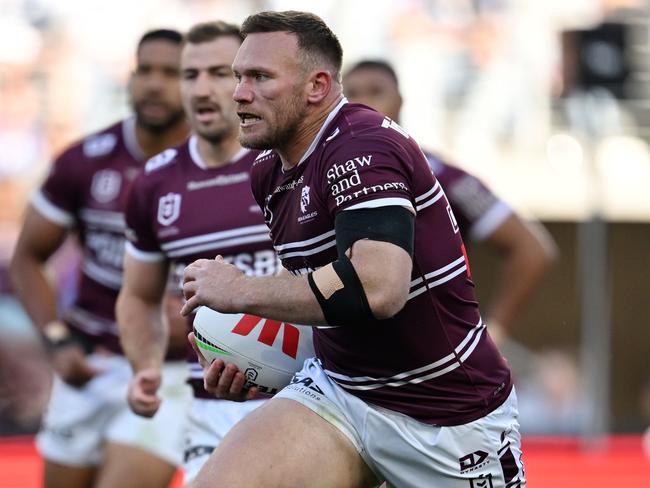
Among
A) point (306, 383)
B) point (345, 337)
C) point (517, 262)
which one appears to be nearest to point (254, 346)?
point (306, 383)

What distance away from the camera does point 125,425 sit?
6383mm

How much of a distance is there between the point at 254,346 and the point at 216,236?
3.37 feet

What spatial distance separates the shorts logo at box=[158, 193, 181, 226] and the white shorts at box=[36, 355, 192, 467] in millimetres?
1061

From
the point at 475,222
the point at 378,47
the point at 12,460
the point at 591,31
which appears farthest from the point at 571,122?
the point at 475,222

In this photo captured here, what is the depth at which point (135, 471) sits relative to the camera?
6.14 m

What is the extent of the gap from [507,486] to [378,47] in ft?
41.2

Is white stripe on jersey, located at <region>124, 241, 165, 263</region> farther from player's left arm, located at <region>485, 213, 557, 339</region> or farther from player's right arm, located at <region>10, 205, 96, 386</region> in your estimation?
player's left arm, located at <region>485, 213, 557, 339</region>

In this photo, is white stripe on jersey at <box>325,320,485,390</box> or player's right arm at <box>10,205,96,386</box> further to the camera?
player's right arm at <box>10,205,96,386</box>

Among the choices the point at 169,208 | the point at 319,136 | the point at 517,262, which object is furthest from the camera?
the point at 517,262

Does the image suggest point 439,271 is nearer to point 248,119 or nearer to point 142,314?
point 248,119

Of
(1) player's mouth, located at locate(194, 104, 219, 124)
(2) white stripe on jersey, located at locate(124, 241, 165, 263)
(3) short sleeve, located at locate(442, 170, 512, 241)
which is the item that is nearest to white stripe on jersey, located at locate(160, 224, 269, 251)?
(2) white stripe on jersey, located at locate(124, 241, 165, 263)

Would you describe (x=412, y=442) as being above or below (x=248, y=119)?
below

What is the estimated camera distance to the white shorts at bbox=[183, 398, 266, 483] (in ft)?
17.7

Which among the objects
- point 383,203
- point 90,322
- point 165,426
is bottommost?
point 165,426
